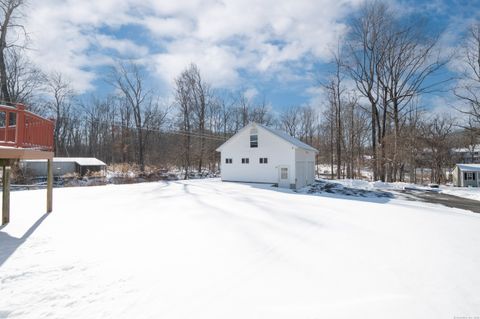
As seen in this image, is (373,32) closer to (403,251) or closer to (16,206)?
(403,251)

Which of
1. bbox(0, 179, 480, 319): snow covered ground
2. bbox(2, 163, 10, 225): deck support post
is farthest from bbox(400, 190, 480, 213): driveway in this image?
bbox(2, 163, 10, 225): deck support post

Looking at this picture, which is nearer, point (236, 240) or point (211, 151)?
point (236, 240)

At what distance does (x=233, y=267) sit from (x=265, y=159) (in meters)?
14.9

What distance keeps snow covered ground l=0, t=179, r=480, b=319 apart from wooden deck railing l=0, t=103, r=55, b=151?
1.71m

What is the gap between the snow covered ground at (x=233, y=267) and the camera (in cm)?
243

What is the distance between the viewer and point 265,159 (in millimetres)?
18000

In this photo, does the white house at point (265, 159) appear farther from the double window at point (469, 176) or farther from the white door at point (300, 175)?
the double window at point (469, 176)

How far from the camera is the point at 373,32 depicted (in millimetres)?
22969

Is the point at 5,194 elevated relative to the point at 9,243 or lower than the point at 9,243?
elevated

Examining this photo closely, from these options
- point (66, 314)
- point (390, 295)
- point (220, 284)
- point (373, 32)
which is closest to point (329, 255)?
point (390, 295)

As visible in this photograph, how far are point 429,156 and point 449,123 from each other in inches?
234

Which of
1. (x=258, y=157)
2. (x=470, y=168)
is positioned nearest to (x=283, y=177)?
(x=258, y=157)

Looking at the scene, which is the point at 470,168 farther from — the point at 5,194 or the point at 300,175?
the point at 5,194

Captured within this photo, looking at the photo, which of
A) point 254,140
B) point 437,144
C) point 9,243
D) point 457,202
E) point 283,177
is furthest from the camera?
point 437,144
